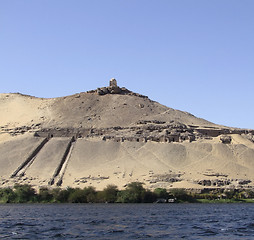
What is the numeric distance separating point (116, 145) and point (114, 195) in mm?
29247

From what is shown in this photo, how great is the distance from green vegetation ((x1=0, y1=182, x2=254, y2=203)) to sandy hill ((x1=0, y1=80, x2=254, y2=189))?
440cm

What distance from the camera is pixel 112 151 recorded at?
327 feet

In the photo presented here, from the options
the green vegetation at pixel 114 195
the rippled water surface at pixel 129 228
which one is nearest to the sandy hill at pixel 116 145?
the green vegetation at pixel 114 195

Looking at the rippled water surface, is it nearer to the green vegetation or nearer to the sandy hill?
the green vegetation

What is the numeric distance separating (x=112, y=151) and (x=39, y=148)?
635 inches

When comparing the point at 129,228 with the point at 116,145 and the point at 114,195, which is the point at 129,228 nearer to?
the point at 114,195

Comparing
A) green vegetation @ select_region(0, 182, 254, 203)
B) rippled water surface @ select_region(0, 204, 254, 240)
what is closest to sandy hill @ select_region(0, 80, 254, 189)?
green vegetation @ select_region(0, 182, 254, 203)

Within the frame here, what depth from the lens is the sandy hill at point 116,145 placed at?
290ft

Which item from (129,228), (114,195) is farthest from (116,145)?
(129,228)

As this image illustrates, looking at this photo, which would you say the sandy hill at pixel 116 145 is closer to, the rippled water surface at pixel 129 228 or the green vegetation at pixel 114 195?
the green vegetation at pixel 114 195

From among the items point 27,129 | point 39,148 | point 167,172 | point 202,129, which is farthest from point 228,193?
point 27,129

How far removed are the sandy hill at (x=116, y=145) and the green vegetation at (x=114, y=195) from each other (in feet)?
14.4

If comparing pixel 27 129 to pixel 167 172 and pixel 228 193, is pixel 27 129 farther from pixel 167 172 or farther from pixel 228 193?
pixel 228 193

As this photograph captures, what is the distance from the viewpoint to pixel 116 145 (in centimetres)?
10256
